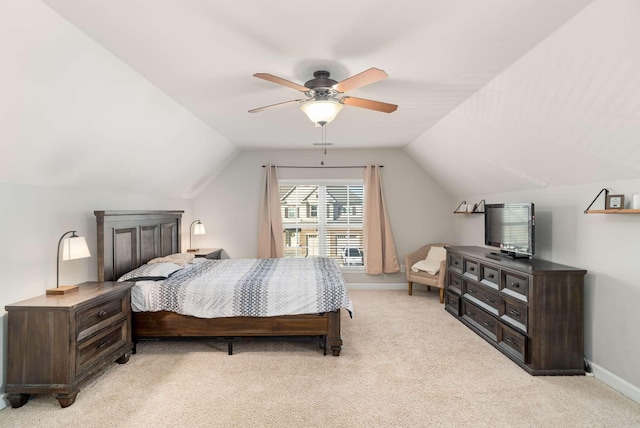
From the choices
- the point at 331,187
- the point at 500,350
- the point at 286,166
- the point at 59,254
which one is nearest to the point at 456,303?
the point at 500,350

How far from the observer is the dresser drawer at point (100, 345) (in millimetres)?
2473

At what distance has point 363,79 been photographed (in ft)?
7.14

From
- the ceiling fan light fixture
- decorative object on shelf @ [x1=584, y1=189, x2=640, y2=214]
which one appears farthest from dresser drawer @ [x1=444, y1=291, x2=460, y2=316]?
the ceiling fan light fixture

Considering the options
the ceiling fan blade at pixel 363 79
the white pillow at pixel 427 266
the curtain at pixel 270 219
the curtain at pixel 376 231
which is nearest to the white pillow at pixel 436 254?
the white pillow at pixel 427 266

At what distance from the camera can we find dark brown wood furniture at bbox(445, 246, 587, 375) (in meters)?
2.81

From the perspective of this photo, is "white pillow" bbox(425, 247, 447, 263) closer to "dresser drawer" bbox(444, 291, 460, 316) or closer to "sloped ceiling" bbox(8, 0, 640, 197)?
"dresser drawer" bbox(444, 291, 460, 316)

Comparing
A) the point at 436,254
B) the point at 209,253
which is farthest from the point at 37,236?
the point at 436,254

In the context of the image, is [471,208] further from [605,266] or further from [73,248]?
[73,248]

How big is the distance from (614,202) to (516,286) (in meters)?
1.03

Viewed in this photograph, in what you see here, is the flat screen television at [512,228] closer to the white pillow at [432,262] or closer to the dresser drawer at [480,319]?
the dresser drawer at [480,319]

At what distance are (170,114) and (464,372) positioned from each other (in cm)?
359

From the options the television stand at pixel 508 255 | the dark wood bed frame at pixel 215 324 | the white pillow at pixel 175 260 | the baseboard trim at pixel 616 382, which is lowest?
the baseboard trim at pixel 616 382

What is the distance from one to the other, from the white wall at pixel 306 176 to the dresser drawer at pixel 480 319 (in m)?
1.81

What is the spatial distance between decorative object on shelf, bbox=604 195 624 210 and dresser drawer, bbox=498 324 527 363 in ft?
4.09
